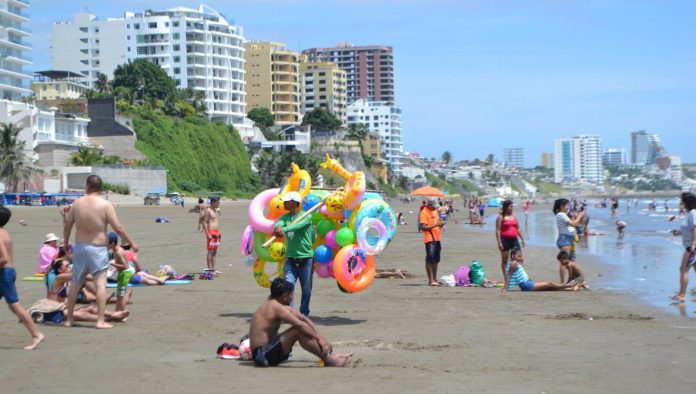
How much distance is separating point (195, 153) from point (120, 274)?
7437 centimetres

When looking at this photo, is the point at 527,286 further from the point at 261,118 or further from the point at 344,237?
the point at 261,118

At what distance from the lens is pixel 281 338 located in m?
8.13

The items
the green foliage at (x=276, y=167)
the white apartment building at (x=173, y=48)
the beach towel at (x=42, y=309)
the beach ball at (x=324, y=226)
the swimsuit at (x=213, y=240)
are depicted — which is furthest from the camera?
the white apartment building at (x=173, y=48)

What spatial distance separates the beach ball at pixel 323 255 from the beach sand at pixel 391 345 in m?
0.82

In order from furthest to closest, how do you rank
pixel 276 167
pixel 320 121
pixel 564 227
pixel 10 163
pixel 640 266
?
pixel 320 121 → pixel 276 167 → pixel 10 163 → pixel 640 266 → pixel 564 227

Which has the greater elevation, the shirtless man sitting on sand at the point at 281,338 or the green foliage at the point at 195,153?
the green foliage at the point at 195,153

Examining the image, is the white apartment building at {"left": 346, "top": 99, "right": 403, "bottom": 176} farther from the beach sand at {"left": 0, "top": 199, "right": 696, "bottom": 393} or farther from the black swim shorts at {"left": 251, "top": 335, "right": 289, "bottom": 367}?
the black swim shorts at {"left": 251, "top": 335, "right": 289, "bottom": 367}

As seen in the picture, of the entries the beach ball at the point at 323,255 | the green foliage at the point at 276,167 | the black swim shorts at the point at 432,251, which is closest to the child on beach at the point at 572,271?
the black swim shorts at the point at 432,251

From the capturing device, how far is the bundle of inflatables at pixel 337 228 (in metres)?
11.2

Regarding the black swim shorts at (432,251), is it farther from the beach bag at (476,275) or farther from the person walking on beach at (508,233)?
the person walking on beach at (508,233)

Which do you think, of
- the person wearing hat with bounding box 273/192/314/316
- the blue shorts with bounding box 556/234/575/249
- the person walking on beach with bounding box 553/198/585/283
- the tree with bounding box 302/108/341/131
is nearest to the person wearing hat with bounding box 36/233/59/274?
the person wearing hat with bounding box 273/192/314/316

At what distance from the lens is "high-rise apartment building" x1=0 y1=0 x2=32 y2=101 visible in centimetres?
7312

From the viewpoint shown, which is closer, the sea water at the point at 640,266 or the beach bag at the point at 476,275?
the sea water at the point at 640,266

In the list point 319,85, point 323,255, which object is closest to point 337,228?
point 323,255
